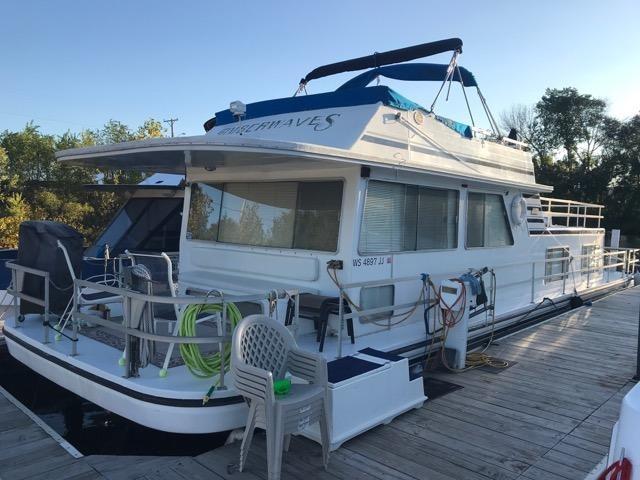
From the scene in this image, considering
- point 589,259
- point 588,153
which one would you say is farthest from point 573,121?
point 589,259

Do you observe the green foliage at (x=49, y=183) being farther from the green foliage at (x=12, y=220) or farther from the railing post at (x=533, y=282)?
the railing post at (x=533, y=282)

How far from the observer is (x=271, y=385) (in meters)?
3.08

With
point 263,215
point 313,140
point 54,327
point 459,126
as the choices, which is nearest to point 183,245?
point 263,215

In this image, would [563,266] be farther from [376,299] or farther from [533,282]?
[376,299]

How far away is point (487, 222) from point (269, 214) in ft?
10.0

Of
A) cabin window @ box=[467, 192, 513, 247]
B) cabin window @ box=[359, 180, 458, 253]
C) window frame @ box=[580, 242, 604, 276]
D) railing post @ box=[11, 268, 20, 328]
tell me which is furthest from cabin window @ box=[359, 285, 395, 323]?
window frame @ box=[580, 242, 604, 276]

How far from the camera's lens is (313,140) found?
5.29 m

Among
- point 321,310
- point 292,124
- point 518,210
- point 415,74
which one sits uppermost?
point 415,74

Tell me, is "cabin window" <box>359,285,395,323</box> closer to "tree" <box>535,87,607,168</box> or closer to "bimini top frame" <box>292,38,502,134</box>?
"bimini top frame" <box>292,38,502,134</box>

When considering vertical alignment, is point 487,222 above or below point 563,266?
above

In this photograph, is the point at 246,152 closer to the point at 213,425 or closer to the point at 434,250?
the point at 213,425

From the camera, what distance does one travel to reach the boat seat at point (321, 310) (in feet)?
15.1

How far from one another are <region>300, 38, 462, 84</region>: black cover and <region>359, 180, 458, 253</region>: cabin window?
6.37 ft

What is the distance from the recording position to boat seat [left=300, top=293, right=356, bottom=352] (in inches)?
181
